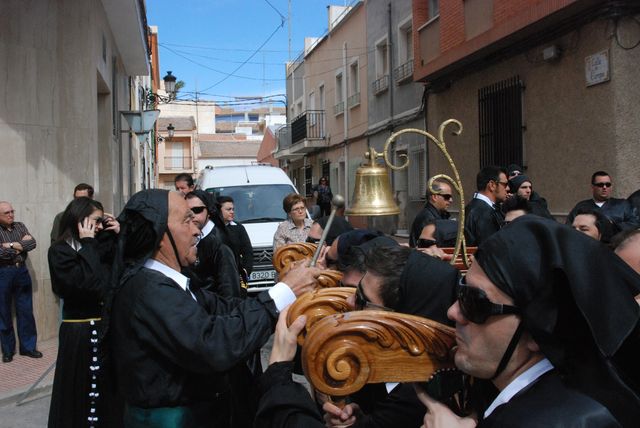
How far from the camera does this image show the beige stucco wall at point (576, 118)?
29.0 ft

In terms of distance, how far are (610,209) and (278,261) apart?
3835 mm

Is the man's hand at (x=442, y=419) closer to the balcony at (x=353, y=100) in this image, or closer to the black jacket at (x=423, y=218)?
the black jacket at (x=423, y=218)

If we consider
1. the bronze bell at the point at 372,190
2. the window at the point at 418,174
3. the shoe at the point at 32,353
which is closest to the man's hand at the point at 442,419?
the bronze bell at the point at 372,190

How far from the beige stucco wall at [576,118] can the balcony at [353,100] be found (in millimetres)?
10237

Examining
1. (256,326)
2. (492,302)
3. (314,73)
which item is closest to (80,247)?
(256,326)

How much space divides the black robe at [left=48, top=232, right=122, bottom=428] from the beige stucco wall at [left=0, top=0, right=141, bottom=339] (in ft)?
14.3

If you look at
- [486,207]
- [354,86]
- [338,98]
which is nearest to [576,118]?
[486,207]

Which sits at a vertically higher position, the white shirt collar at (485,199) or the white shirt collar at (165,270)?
the white shirt collar at (485,199)

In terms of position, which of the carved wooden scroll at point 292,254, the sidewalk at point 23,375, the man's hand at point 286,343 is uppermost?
the carved wooden scroll at point 292,254

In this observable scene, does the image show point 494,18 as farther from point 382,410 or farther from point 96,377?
point 382,410

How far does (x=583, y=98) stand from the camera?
9547 millimetres

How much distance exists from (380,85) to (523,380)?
18898mm

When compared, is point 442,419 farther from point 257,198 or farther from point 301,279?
point 257,198

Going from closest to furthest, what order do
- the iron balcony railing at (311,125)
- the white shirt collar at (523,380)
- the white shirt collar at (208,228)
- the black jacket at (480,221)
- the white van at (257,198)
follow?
the white shirt collar at (523,380) → the white shirt collar at (208,228) → the black jacket at (480,221) → the white van at (257,198) → the iron balcony railing at (311,125)
